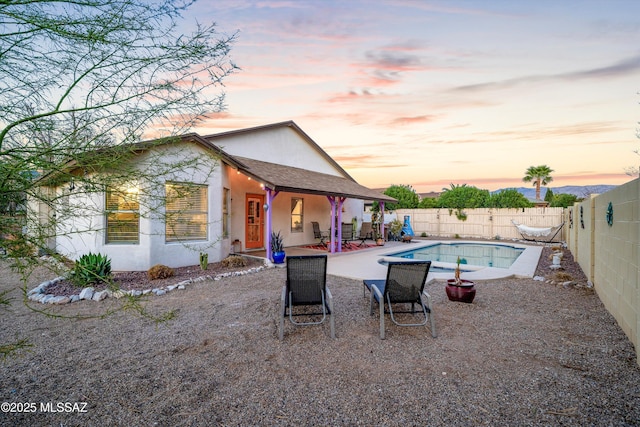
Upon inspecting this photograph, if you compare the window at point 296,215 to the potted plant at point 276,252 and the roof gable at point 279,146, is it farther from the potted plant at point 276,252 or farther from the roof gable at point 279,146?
the potted plant at point 276,252

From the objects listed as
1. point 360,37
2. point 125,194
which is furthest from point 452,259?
point 125,194

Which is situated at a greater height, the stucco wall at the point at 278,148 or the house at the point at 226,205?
the stucco wall at the point at 278,148

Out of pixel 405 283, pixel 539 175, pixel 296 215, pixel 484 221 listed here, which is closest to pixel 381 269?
pixel 405 283

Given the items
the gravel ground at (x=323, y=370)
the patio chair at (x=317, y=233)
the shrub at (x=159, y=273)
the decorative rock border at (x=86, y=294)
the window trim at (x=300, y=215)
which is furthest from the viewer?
the window trim at (x=300, y=215)

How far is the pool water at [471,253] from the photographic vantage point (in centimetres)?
1323

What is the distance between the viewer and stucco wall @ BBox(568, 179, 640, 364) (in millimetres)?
3992

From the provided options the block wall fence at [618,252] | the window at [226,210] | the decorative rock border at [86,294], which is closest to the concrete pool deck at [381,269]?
the block wall fence at [618,252]

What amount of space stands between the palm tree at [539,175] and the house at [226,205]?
3232 centimetres

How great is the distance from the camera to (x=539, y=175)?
40031 mm

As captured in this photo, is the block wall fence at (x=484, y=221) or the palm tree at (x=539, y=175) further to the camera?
the palm tree at (x=539, y=175)

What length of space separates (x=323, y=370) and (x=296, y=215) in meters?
12.3

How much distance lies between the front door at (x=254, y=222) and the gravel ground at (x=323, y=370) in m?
7.65

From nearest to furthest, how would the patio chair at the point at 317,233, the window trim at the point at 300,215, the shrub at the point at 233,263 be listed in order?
the shrub at the point at 233,263
the patio chair at the point at 317,233
the window trim at the point at 300,215

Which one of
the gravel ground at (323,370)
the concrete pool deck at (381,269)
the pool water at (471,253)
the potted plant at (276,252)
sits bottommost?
the pool water at (471,253)
